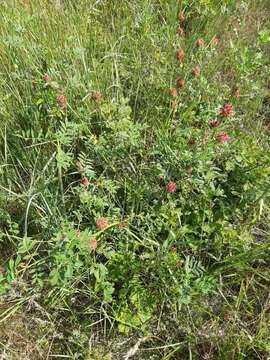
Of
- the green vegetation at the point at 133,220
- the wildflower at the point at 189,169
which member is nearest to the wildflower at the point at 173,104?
the green vegetation at the point at 133,220

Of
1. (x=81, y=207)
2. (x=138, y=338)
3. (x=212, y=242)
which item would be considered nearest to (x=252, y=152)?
(x=212, y=242)

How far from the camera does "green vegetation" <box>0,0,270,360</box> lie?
1442 millimetres

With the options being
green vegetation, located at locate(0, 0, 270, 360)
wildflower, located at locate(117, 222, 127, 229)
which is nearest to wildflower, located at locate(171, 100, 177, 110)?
green vegetation, located at locate(0, 0, 270, 360)

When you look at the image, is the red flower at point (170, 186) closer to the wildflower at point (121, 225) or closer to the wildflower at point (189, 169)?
the wildflower at point (189, 169)

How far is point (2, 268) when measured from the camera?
1.63 meters

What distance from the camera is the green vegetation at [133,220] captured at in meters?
1.44

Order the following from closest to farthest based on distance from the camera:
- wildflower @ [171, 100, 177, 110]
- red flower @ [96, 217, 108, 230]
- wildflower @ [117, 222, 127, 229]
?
red flower @ [96, 217, 108, 230], wildflower @ [117, 222, 127, 229], wildflower @ [171, 100, 177, 110]

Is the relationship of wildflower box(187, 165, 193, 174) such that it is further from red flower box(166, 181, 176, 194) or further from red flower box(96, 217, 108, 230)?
red flower box(96, 217, 108, 230)

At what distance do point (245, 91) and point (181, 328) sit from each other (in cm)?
118

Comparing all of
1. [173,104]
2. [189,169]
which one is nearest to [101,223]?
[189,169]

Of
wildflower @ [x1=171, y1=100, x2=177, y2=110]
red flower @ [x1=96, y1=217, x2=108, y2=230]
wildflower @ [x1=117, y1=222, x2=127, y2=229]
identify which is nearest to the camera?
red flower @ [x1=96, y1=217, x2=108, y2=230]

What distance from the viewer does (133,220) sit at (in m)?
1.60

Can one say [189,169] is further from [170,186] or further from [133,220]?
[133,220]

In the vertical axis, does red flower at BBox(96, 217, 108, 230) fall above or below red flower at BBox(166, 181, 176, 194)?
below
